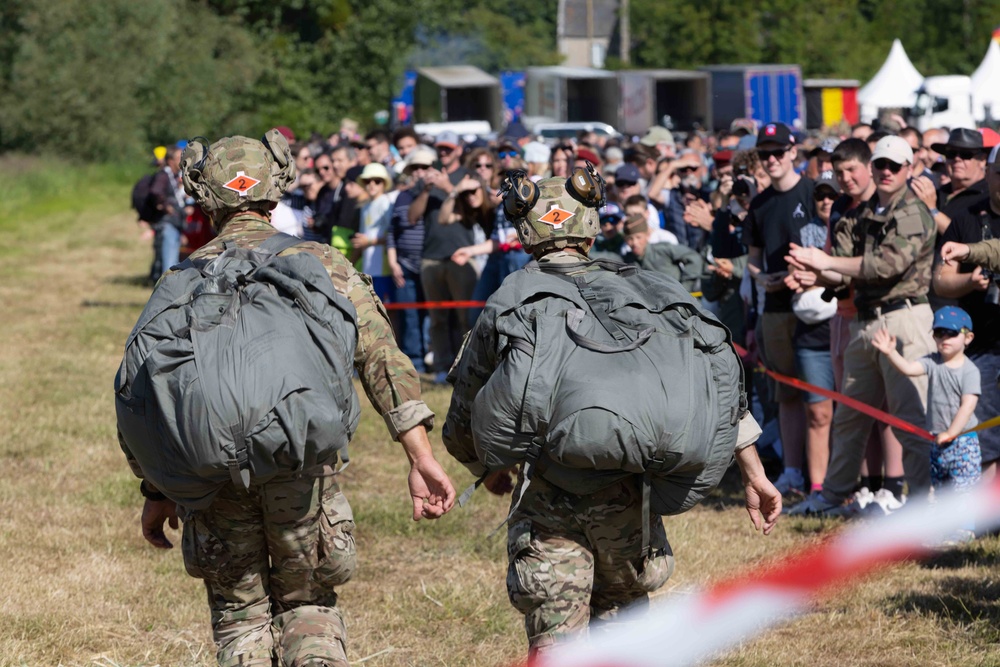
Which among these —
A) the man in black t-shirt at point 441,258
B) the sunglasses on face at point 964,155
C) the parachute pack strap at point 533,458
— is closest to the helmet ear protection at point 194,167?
the parachute pack strap at point 533,458

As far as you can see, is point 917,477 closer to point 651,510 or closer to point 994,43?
point 651,510

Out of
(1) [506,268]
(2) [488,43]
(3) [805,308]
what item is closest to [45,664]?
(3) [805,308]

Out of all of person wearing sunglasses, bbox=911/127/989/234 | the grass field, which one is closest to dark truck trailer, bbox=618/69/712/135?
the grass field

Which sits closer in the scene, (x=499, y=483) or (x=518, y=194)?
(x=518, y=194)

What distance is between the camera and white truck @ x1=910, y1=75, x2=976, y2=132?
100ft

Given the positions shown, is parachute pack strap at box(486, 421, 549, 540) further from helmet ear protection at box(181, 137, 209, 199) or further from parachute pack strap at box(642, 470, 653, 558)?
helmet ear protection at box(181, 137, 209, 199)

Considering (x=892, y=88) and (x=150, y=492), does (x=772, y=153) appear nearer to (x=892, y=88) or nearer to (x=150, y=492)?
(x=150, y=492)

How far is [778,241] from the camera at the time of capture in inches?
308

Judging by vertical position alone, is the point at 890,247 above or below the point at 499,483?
above

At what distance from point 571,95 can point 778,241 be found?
1623 inches

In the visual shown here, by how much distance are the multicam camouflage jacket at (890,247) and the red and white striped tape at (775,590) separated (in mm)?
1130

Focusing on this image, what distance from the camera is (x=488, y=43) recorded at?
74375 millimetres

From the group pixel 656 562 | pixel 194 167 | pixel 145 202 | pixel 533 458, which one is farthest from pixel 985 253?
pixel 145 202

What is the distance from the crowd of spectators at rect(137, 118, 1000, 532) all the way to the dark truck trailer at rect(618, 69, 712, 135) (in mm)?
32494
